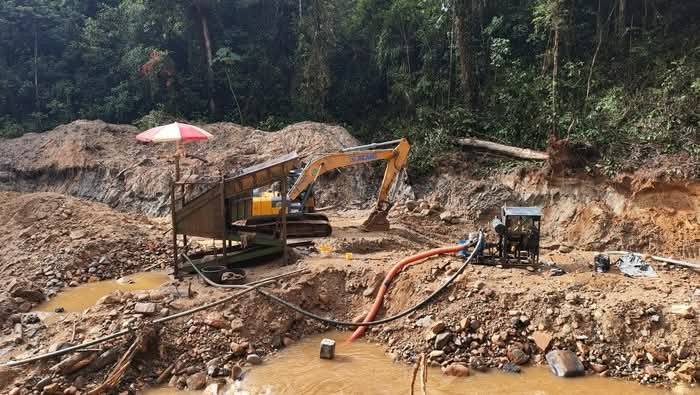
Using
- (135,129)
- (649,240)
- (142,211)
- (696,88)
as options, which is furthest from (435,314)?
(135,129)

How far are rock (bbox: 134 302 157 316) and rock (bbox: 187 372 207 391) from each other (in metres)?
1.34

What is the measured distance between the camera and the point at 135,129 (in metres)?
20.5

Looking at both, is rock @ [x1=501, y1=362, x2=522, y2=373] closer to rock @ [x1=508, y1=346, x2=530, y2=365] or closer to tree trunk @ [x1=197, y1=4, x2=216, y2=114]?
rock @ [x1=508, y1=346, x2=530, y2=365]

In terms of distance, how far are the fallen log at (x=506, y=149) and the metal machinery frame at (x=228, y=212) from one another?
810 centimetres

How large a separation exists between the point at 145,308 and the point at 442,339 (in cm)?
451

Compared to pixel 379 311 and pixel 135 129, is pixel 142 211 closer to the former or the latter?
pixel 135 129

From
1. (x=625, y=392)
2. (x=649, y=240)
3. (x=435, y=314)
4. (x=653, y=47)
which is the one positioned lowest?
(x=625, y=392)

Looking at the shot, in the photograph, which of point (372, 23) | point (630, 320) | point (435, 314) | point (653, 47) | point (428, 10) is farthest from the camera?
point (372, 23)

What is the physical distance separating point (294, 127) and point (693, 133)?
504 inches

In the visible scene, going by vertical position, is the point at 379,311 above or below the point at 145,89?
below

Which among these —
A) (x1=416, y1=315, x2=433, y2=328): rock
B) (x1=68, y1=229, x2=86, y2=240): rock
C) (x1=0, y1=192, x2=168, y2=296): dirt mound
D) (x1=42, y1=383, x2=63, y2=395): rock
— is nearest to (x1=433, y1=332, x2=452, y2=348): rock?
(x1=416, y1=315, x2=433, y2=328): rock

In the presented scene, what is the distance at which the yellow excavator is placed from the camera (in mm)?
11102

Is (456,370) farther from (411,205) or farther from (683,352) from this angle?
(411,205)

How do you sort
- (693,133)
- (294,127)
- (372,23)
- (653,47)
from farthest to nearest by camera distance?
(372,23), (294,127), (653,47), (693,133)
